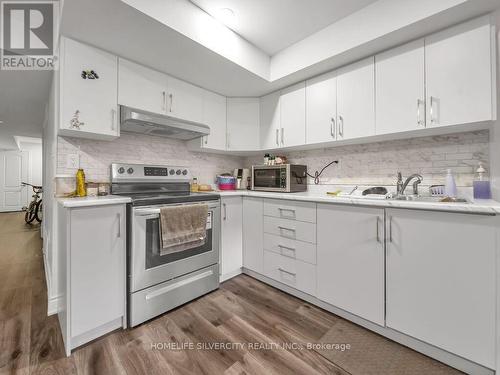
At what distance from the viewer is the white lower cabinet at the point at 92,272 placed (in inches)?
54.2

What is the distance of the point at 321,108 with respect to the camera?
221cm

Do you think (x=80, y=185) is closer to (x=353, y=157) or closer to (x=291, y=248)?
(x=291, y=248)

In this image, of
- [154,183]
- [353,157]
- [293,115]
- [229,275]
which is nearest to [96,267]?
[154,183]

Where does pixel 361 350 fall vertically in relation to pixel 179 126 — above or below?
below

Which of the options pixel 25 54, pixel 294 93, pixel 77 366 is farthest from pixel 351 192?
pixel 25 54

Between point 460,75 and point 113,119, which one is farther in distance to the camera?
point 113,119

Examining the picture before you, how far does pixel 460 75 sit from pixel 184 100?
227 cm

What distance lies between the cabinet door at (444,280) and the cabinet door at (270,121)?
153cm

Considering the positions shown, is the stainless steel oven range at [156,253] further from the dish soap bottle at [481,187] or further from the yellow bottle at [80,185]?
the dish soap bottle at [481,187]

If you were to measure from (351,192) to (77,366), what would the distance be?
241cm

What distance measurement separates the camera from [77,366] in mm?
1291

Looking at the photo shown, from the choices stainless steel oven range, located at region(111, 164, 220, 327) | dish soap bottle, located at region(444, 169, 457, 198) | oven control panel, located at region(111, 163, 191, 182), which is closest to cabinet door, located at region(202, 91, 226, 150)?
oven control panel, located at region(111, 163, 191, 182)

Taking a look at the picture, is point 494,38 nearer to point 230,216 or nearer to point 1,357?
point 230,216

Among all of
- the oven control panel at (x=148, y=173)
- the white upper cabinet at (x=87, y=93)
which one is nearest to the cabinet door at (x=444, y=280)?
the oven control panel at (x=148, y=173)
